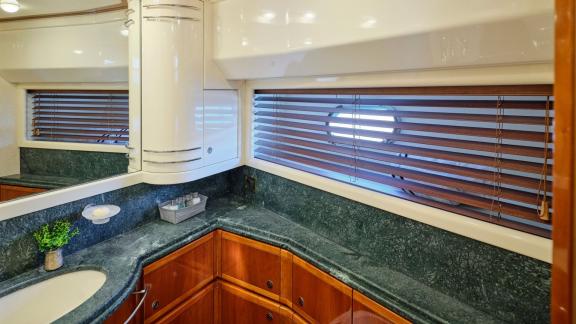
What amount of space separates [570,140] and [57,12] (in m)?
2.03

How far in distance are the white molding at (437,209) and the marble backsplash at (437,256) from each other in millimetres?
32

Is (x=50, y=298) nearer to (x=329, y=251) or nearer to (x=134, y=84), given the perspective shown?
(x=134, y=84)

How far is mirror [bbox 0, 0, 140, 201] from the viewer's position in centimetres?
145

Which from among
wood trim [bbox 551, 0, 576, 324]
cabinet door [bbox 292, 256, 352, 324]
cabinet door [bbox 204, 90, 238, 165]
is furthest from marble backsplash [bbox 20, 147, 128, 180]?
wood trim [bbox 551, 0, 576, 324]

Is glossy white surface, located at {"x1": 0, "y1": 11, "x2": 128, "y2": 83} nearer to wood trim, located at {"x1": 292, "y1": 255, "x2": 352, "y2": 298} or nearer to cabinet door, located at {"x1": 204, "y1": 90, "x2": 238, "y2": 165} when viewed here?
cabinet door, located at {"x1": 204, "y1": 90, "x2": 238, "y2": 165}

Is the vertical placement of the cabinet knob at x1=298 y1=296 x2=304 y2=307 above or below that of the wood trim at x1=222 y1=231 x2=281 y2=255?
below

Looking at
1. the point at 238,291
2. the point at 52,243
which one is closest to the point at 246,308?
the point at 238,291

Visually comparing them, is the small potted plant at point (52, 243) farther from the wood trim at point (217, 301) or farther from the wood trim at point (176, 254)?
the wood trim at point (217, 301)

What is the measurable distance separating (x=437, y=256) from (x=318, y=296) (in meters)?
0.53

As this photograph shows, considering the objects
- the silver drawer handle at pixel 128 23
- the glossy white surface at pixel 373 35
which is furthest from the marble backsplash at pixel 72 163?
the glossy white surface at pixel 373 35

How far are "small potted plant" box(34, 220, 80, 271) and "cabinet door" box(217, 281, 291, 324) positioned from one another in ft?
2.62

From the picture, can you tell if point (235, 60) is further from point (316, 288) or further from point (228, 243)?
point (316, 288)

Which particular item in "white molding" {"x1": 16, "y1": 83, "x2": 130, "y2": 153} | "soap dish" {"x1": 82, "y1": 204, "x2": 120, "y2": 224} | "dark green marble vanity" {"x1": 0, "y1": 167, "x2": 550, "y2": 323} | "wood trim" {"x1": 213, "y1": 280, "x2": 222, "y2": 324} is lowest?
"wood trim" {"x1": 213, "y1": 280, "x2": 222, "y2": 324}

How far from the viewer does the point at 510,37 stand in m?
0.88
